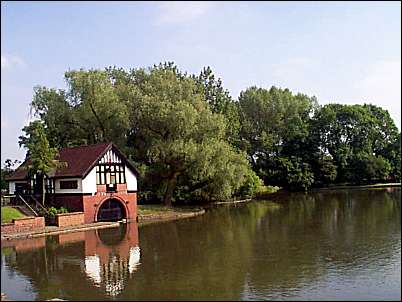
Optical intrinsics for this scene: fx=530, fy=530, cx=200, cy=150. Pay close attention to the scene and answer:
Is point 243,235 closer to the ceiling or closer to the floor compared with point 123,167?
closer to the floor

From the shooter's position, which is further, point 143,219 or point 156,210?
point 156,210

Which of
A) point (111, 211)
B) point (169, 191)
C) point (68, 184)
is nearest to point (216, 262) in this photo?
point (111, 211)

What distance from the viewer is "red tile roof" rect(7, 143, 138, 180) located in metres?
30.4

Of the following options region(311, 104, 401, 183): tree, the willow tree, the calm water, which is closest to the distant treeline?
the willow tree

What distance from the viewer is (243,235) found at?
78.2 ft

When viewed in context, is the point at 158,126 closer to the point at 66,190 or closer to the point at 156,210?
the point at 156,210

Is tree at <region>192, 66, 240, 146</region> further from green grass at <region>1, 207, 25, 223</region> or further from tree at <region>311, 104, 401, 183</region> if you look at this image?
green grass at <region>1, 207, 25, 223</region>

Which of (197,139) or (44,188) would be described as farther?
(197,139)

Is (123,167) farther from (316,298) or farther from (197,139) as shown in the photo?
(316,298)

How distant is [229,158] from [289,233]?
1533 cm

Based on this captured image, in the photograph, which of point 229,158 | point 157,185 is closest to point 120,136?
point 157,185

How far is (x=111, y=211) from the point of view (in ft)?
103

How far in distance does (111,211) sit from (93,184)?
2.11 m

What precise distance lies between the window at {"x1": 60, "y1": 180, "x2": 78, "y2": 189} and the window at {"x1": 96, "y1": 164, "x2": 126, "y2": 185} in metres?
1.25
